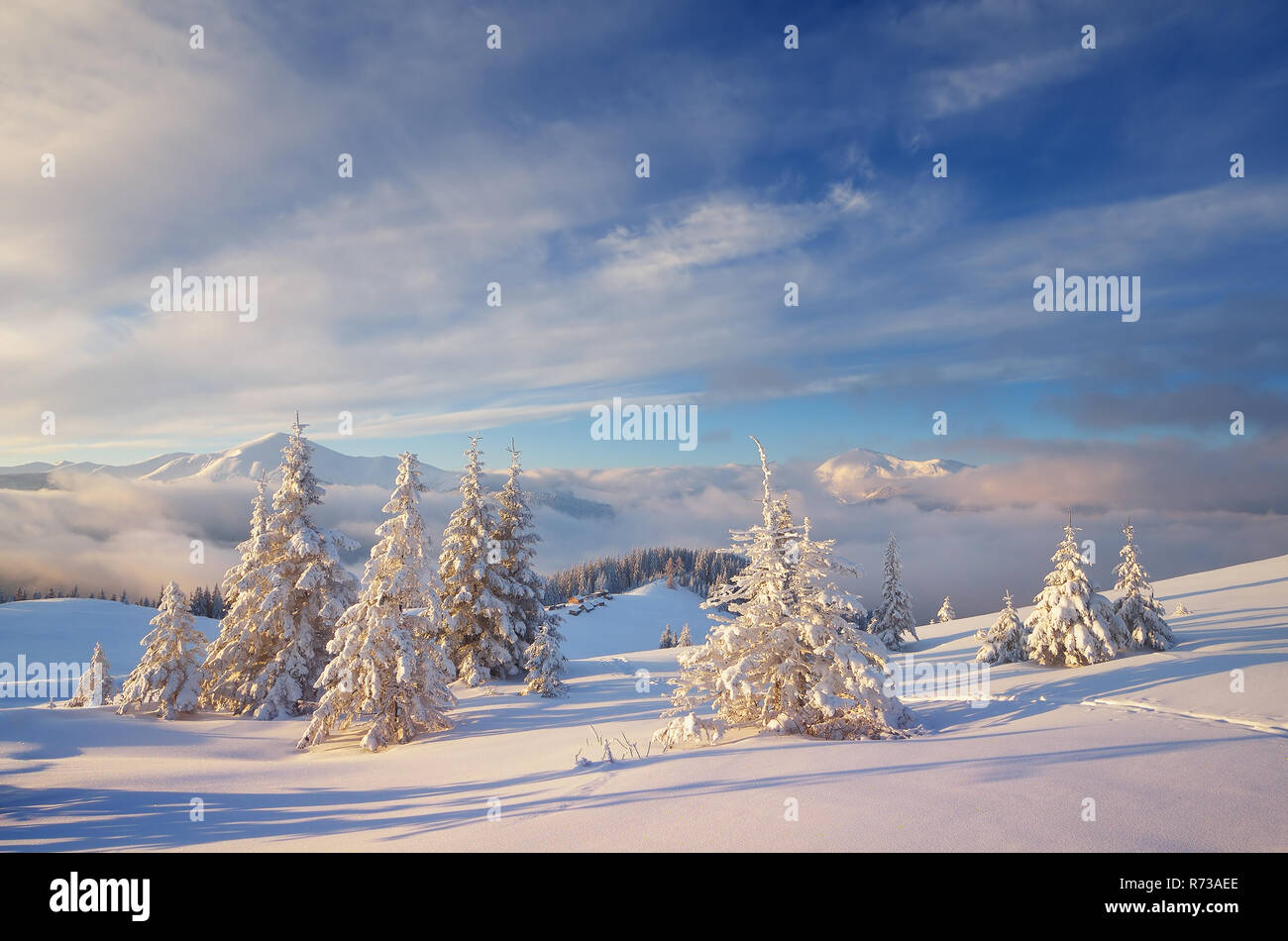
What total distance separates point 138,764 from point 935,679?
938 inches

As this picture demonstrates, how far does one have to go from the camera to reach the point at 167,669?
19.0 m

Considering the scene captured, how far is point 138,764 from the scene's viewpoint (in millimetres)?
13594

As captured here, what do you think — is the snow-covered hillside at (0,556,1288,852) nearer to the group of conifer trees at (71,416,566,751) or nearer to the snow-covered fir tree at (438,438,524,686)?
the group of conifer trees at (71,416,566,751)

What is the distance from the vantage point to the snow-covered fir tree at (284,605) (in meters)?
19.2

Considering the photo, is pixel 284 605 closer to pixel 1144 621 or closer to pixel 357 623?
pixel 357 623

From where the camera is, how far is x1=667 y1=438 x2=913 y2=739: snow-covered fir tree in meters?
10.8

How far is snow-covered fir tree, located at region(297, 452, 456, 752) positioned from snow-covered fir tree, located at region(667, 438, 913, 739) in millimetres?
8905

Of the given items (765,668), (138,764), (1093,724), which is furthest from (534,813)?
(138,764)

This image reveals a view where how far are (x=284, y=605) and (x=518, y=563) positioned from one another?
9.88m

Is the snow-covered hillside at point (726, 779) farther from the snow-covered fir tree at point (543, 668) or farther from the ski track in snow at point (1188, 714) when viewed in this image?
the snow-covered fir tree at point (543, 668)

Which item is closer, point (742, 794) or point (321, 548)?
point (742, 794)

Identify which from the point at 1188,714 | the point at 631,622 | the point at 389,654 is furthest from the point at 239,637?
the point at 631,622

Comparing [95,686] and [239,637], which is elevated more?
[239,637]
